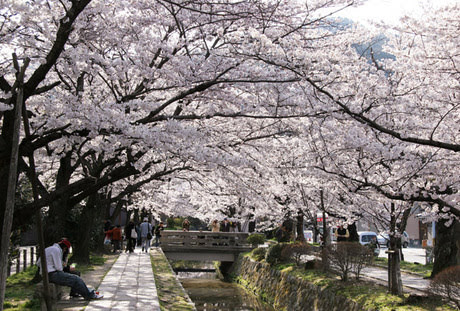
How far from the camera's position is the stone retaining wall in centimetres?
1385

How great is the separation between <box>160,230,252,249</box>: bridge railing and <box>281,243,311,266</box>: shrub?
25.8 ft

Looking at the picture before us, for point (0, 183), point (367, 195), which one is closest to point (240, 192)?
point (367, 195)

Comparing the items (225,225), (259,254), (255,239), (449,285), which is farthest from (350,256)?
(225,225)

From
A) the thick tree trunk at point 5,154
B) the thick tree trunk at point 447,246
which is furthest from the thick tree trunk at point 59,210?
the thick tree trunk at point 447,246

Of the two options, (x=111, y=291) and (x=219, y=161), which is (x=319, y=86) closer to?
(x=219, y=161)

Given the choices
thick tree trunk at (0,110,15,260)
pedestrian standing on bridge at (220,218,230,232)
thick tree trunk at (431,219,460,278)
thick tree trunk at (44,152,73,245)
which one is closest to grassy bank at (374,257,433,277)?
thick tree trunk at (431,219,460,278)

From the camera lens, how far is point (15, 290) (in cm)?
1268

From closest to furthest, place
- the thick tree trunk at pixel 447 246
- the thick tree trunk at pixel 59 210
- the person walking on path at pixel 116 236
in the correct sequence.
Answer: the thick tree trunk at pixel 59 210, the thick tree trunk at pixel 447 246, the person walking on path at pixel 116 236

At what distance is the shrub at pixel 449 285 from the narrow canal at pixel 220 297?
10518mm

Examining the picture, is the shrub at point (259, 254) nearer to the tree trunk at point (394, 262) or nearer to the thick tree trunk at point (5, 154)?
the tree trunk at point (394, 262)

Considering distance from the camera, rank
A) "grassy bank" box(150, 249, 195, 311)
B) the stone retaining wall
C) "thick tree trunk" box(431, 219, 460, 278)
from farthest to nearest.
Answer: "thick tree trunk" box(431, 219, 460, 278)
the stone retaining wall
"grassy bank" box(150, 249, 195, 311)

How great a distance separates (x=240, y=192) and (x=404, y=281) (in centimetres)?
647

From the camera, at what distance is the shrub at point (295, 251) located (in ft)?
65.2

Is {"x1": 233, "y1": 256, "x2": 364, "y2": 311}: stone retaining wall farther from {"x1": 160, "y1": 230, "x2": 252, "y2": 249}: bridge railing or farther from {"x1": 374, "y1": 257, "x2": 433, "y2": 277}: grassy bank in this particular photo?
{"x1": 374, "y1": 257, "x2": 433, "y2": 277}: grassy bank
